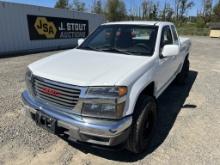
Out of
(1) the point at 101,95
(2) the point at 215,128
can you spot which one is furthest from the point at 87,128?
(2) the point at 215,128

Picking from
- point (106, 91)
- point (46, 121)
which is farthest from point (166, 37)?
point (46, 121)

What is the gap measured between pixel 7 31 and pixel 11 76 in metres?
6.16

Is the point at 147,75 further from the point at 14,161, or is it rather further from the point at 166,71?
the point at 14,161

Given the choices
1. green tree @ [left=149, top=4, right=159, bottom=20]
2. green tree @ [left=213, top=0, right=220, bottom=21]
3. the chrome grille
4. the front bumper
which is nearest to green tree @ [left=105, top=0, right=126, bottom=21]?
green tree @ [left=149, top=4, right=159, bottom=20]

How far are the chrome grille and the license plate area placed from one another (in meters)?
0.20

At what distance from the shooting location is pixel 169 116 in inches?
180

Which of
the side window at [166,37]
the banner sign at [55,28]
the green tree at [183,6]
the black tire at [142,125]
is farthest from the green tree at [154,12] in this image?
the black tire at [142,125]

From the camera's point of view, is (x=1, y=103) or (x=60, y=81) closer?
(x=60, y=81)

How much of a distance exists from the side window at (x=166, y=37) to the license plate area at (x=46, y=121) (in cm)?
227

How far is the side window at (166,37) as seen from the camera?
4151 millimetres

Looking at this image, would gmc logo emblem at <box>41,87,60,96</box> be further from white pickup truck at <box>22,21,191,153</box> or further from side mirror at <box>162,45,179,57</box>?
side mirror at <box>162,45,179,57</box>

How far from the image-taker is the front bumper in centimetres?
258

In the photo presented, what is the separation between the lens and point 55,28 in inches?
614

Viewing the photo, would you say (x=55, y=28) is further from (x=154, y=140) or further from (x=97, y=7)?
(x=97, y=7)
